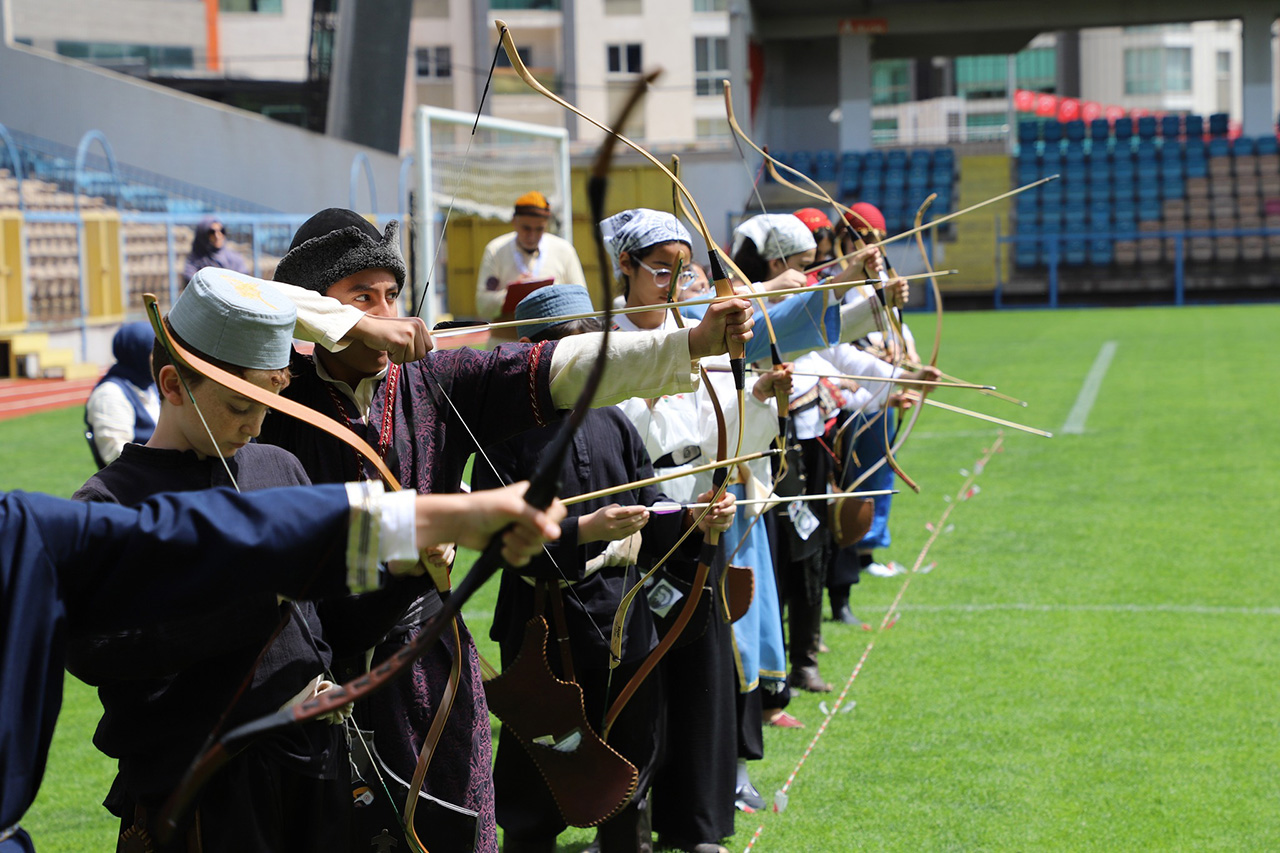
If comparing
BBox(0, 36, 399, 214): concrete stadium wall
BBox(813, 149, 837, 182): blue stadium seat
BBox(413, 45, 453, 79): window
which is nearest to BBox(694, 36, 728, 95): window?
BBox(813, 149, 837, 182): blue stadium seat

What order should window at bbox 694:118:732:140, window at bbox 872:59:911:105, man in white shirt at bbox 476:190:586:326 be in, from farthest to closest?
window at bbox 872:59:911:105, window at bbox 694:118:732:140, man in white shirt at bbox 476:190:586:326

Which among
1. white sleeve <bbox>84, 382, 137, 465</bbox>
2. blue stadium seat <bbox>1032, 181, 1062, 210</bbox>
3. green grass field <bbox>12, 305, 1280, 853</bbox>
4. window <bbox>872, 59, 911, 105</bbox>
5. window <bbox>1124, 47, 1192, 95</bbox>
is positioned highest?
window <bbox>1124, 47, 1192, 95</bbox>

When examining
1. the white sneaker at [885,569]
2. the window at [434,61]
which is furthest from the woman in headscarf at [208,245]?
the window at [434,61]

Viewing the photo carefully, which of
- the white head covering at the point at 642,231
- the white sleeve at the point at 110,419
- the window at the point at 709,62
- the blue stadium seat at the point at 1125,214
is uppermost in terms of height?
the window at the point at 709,62

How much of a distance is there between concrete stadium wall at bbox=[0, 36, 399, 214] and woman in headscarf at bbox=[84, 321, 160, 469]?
1816 cm

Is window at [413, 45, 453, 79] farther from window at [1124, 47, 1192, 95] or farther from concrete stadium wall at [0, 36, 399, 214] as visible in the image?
window at [1124, 47, 1192, 95]

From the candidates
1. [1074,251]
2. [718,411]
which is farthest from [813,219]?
[1074,251]

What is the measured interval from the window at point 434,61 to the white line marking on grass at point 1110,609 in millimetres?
34710

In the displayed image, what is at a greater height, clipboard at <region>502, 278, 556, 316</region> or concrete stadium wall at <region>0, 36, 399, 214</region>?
concrete stadium wall at <region>0, 36, 399, 214</region>

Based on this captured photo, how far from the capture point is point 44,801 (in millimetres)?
3707

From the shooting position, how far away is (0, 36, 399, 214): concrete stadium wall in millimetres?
21891

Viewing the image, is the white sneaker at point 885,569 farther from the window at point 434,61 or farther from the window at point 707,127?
the window at point 434,61

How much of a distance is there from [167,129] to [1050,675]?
66.9ft

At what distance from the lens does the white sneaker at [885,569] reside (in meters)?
6.20
